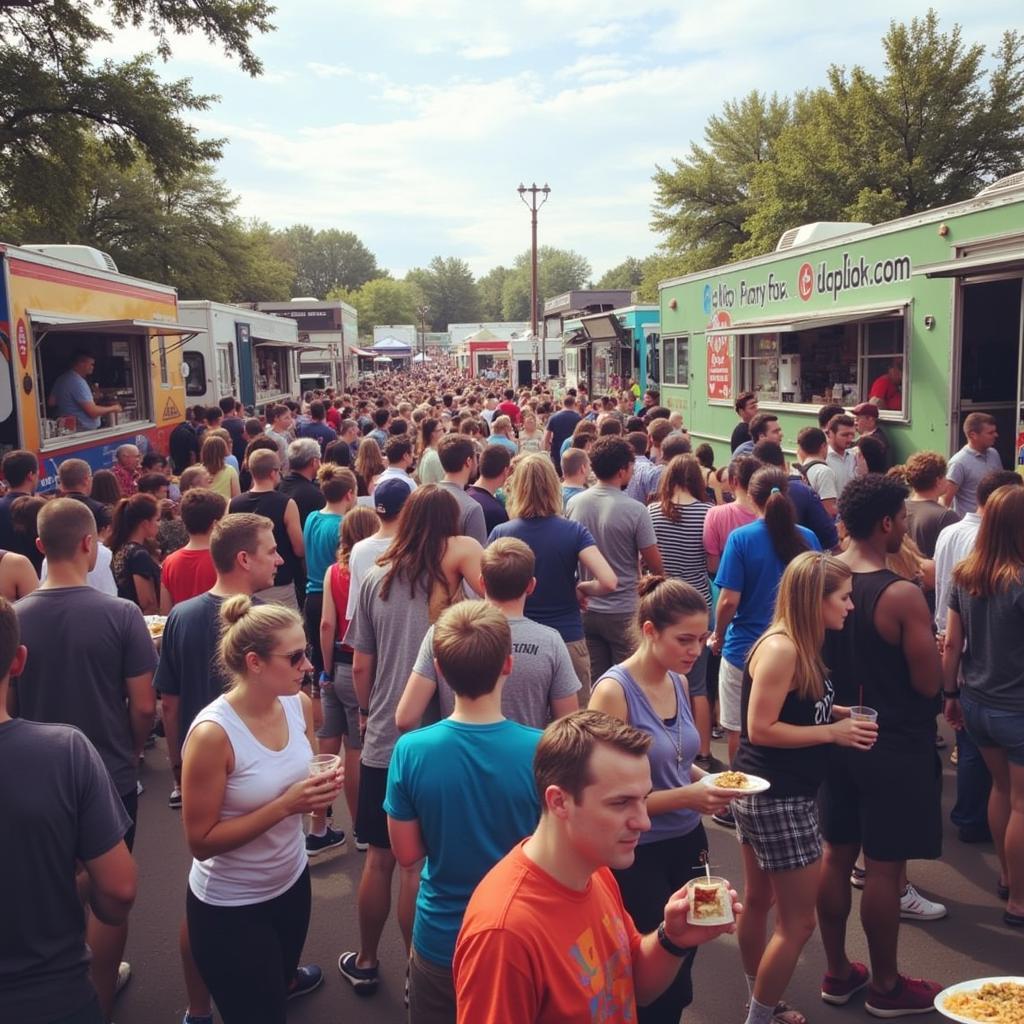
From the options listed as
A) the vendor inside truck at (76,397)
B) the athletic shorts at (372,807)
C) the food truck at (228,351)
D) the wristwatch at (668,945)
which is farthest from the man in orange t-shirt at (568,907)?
the food truck at (228,351)

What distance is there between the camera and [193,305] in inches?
768

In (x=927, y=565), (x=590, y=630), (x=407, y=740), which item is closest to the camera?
(x=407, y=740)

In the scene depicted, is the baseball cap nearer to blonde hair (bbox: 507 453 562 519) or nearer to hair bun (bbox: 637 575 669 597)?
blonde hair (bbox: 507 453 562 519)

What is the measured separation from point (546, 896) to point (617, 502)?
13.5ft

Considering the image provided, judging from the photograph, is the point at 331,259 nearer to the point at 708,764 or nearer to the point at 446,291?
the point at 446,291

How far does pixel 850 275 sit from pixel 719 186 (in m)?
40.8

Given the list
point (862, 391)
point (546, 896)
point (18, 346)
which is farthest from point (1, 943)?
point (862, 391)

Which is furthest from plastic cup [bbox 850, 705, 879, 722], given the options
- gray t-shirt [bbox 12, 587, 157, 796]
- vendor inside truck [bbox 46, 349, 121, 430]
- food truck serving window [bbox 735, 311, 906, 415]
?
vendor inside truck [bbox 46, 349, 121, 430]

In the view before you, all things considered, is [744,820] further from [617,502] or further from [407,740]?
[617,502]

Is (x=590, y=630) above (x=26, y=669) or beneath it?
beneath

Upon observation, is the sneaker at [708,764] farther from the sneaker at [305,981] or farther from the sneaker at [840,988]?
the sneaker at [305,981]

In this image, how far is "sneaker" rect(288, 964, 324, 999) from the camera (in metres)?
4.14

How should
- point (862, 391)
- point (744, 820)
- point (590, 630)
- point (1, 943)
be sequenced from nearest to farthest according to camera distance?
1. point (1, 943)
2. point (744, 820)
3. point (590, 630)
4. point (862, 391)

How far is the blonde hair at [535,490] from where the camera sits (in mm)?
5344
